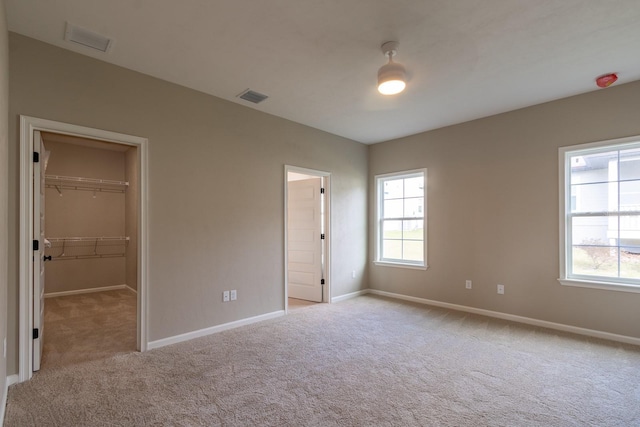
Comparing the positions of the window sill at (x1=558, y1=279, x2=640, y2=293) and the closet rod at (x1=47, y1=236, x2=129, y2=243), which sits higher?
the closet rod at (x1=47, y1=236, x2=129, y2=243)

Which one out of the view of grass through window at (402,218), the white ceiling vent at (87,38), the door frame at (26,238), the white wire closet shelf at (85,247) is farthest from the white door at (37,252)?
the view of grass through window at (402,218)

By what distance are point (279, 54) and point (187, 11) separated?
2.67 ft

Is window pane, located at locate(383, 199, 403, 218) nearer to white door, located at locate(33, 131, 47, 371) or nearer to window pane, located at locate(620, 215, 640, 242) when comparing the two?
window pane, located at locate(620, 215, 640, 242)

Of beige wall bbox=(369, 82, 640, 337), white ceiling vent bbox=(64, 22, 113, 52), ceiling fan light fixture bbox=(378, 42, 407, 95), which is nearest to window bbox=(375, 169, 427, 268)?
beige wall bbox=(369, 82, 640, 337)

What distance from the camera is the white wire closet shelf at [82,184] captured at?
5539 mm

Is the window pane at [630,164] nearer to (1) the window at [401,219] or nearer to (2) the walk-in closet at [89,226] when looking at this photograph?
(1) the window at [401,219]

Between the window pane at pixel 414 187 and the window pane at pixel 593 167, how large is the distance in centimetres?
196

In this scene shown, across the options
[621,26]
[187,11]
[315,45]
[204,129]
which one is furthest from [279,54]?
[621,26]

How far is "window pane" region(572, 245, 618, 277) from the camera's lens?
11.6 feet

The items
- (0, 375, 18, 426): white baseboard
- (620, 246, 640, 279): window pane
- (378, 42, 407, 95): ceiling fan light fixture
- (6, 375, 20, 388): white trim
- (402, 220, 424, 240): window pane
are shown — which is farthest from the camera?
(402, 220, 424, 240): window pane

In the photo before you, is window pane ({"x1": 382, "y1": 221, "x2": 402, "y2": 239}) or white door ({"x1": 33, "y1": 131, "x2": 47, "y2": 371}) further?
window pane ({"x1": 382, "y1": 221, "x2": 402, "y2": 239})

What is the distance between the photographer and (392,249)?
5613 mm

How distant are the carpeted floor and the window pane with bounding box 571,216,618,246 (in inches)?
43.9

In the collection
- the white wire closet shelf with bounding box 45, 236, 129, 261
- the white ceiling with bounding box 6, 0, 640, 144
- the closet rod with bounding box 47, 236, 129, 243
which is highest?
the white ceiling with bounding box 6, 0, 640, 144
